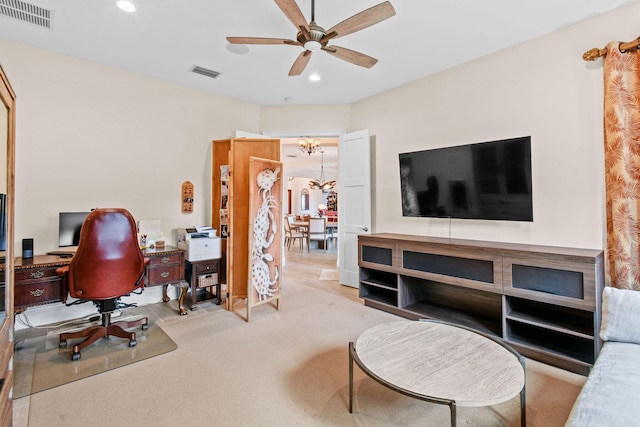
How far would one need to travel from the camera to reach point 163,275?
338 centimetres

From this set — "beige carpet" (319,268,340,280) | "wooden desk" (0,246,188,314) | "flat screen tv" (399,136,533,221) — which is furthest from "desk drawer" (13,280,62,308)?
"flat screen tv" (399,136,533,221)

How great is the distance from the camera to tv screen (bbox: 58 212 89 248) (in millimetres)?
3109

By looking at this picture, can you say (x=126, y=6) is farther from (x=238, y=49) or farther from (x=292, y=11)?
(x=292, y=11)

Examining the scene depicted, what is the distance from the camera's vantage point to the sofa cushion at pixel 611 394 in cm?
118

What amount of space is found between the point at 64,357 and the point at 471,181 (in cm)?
397

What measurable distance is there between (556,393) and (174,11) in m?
4.03

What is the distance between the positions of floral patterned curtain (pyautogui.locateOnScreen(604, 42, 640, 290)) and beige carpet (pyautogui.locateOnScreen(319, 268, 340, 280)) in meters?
3.49

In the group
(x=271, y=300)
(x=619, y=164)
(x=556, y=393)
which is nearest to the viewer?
(x=556, y=393)

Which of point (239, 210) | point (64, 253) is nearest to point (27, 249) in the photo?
point (64, 253)

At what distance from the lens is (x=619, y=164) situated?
239 cm

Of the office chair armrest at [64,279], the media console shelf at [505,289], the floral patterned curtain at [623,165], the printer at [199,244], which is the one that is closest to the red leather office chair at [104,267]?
the office chair armrest at [64,279]

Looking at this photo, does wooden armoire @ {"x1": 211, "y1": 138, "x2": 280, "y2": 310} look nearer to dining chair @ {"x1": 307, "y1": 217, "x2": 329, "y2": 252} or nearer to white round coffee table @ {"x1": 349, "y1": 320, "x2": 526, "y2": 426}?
white round coffee table @ {"x1": 349, "y1": 320, "x2": 526, "y2": 426}

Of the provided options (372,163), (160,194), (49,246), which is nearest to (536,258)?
(372,163)

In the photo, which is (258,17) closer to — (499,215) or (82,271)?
(82,271)
